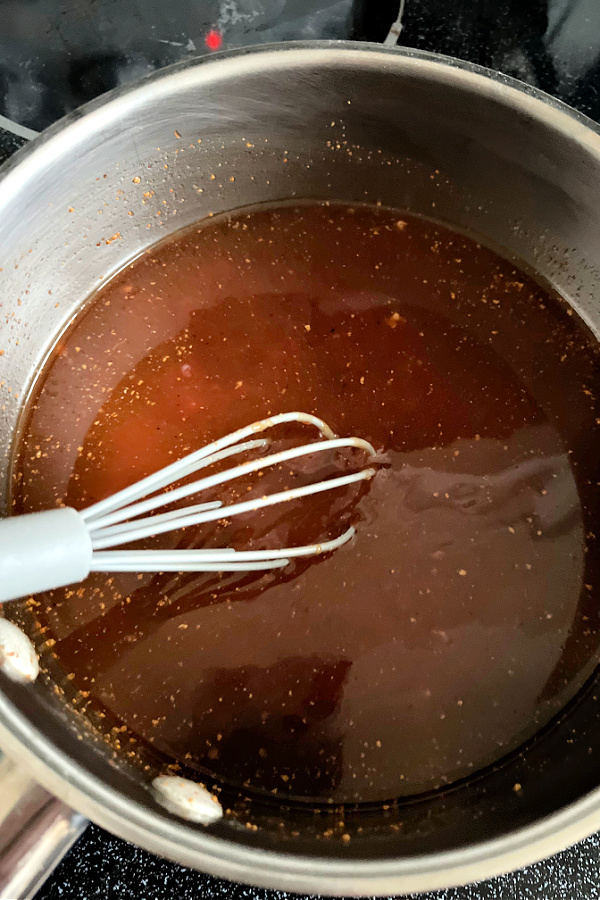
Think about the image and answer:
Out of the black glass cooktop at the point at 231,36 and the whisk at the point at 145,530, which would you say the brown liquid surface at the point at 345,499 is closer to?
the whisk at the point at 145,530

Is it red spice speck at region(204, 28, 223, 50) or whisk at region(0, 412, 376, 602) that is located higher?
red spice speck at region(204, 28, 223, 50)

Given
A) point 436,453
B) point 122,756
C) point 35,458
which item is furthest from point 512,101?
point 122,756

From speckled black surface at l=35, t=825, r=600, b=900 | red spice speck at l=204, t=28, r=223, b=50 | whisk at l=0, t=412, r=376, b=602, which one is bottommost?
speckled black surface at l=35, t=825, r=600, b=900

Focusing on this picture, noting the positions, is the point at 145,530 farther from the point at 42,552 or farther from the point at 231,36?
the point at 231,36

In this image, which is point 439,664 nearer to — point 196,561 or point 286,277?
point 196,561

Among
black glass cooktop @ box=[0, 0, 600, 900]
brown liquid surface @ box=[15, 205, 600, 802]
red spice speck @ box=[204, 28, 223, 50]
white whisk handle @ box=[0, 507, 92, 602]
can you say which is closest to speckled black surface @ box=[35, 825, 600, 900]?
brown liquid surface @ box=[15, 205, 600, 802]

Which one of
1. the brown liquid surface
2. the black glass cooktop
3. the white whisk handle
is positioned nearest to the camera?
the white whisk handle

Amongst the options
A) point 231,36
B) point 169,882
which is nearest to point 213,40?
point 231,36

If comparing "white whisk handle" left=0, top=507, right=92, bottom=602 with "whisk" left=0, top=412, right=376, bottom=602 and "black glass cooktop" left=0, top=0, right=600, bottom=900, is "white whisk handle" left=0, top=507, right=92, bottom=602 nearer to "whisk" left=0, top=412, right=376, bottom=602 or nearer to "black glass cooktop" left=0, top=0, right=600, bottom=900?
"whisk" left=0, top=412, right=376, bottom=602
